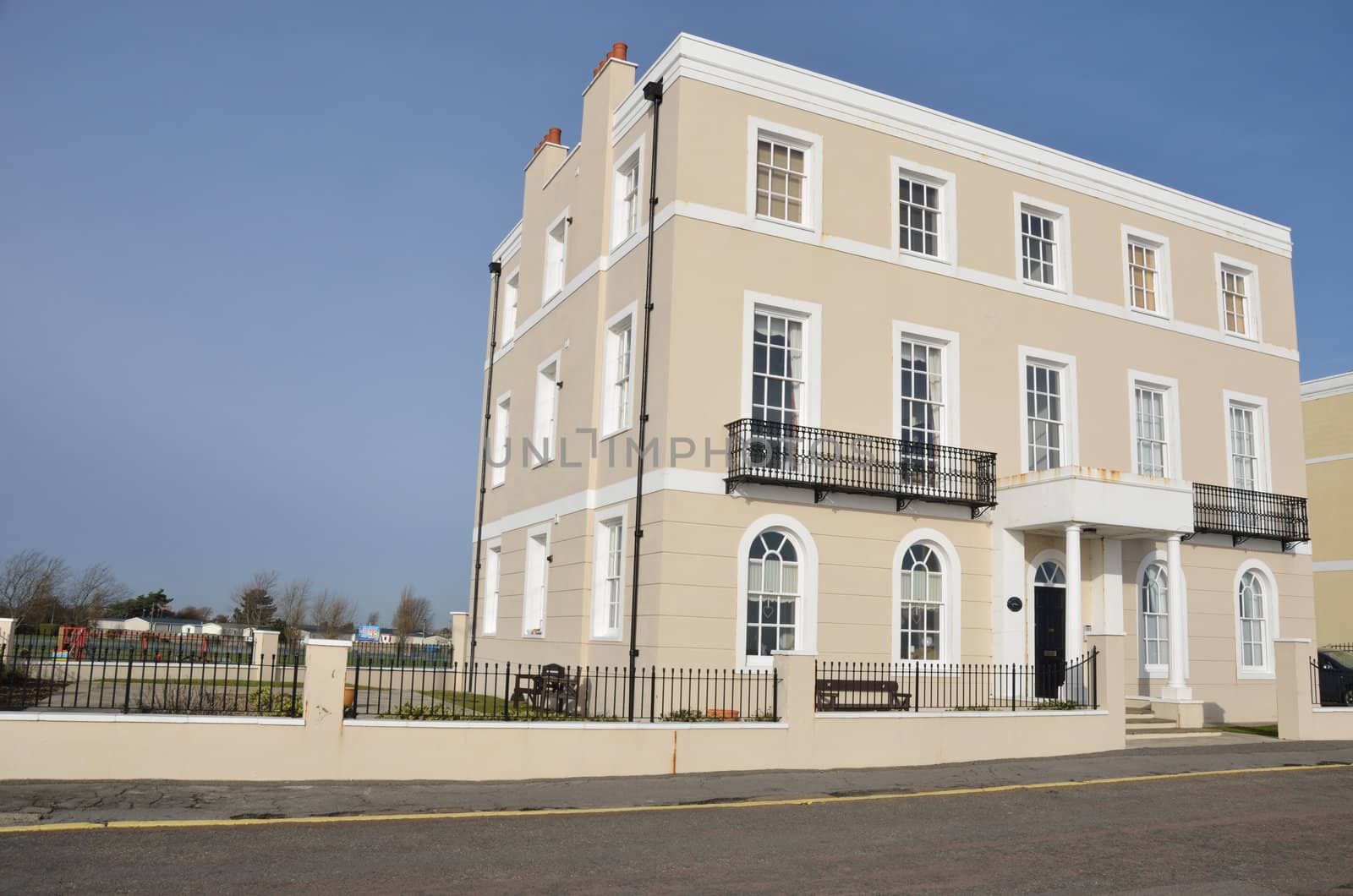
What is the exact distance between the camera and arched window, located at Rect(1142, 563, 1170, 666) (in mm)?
21062

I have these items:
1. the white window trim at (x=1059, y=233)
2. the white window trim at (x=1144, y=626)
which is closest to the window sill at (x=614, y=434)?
the white window trim at (x=1059, y=233)

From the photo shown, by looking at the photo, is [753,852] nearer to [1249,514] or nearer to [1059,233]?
[1059,233]

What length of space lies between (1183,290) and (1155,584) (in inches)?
251

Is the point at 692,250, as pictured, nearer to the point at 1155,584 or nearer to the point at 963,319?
the point at 963,319

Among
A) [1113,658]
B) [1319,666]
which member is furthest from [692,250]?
[1319,666]

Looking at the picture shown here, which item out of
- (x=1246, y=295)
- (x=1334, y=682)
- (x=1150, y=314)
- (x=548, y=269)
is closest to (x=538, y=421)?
(x=548, y=269)

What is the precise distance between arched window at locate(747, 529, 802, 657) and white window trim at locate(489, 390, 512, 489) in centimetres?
863

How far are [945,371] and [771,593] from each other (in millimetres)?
5510

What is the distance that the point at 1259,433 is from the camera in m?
23.7

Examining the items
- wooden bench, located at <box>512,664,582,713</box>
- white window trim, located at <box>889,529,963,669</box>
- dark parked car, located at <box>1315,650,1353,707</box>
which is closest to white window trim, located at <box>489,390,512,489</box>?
wooden bench, located at <box>512,664,582,713</box>

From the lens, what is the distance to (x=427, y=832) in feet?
30.8

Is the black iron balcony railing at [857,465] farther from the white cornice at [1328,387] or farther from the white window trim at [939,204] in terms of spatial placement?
the white cornice at [1328,387]

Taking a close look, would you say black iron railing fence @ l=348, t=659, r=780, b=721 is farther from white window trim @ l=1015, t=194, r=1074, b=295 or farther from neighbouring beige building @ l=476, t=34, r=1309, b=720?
white window trim @ l=1015, t=194, r=1074, b=295

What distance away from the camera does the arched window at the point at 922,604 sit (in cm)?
1841
